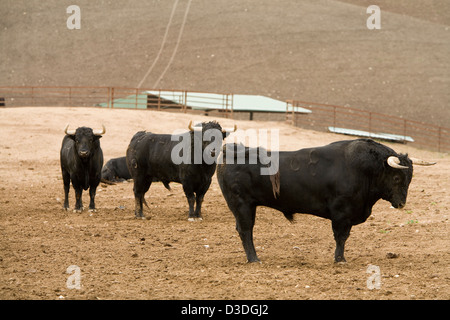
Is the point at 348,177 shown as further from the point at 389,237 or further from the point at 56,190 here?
the point at 56,190

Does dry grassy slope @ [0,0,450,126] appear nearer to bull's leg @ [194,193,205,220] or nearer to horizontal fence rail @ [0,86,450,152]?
horizontal fence rail @ [0,86,450,152]

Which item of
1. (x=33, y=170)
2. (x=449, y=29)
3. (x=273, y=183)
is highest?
(x=449, y=29)

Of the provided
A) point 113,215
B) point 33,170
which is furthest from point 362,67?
point 113,215

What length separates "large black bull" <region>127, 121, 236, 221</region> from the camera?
46.7 feet

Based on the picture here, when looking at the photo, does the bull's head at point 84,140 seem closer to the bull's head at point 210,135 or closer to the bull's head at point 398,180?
the bull's head at point 210,135

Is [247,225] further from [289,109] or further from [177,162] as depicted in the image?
[289,109]

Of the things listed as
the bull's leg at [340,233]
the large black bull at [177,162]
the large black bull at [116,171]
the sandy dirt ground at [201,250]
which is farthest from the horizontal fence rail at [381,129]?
the bull's leg at [340,233]

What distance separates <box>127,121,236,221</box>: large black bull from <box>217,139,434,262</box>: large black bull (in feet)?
14.1

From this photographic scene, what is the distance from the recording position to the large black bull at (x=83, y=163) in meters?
15.4

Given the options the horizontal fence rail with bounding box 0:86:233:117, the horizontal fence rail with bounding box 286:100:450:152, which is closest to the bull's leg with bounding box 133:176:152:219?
the horizontal fence rail with bounding box 0:86:233:117

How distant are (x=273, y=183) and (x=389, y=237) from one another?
3215mm

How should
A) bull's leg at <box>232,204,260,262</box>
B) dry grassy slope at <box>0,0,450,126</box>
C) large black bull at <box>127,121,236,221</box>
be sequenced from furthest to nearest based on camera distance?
dry grassy slope at <box>0,0,450,126</box> < large black bull at <box>127,121,236,221</box> < bull's leg at <box>232,204,260,262</box>

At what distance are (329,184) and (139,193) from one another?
6.48 metres

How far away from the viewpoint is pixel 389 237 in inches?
464
